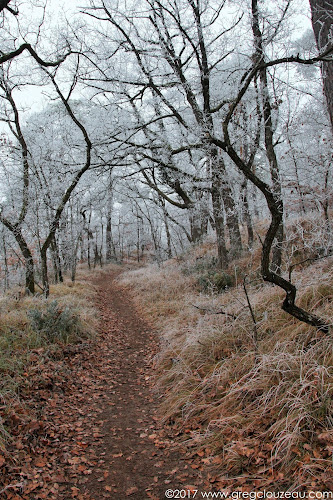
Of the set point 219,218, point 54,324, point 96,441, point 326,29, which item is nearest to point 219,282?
point 219,218

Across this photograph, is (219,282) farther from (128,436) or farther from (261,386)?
(128,436)

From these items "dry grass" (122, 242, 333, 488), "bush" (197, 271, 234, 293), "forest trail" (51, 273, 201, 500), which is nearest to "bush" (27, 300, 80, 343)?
"forest trail" (51, 273, 201, 500)

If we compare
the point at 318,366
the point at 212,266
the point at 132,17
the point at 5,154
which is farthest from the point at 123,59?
the point at 318,366

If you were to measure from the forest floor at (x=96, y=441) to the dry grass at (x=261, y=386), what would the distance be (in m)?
0.32

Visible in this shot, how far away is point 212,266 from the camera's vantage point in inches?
388

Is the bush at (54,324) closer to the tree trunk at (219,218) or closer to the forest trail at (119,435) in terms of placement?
the forest trail at (119,435)

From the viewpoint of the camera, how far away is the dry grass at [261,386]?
2.51m

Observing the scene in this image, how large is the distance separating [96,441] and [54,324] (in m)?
2.76

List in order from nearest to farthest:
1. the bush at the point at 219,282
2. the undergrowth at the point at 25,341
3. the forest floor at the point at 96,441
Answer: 1. the forest floor at the point at 96,441
2. the undergrowth at the point at 25,341
3. the bush at the point at 219,282

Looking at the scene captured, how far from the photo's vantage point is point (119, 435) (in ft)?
11.4

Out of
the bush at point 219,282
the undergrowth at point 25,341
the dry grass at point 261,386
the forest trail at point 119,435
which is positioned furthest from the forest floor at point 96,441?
the bush at point 219,282

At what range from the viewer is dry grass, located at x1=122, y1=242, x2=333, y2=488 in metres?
2.51

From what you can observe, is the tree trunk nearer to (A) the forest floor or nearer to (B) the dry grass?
(B) the dry grass

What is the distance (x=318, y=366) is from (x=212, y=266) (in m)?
6.92
